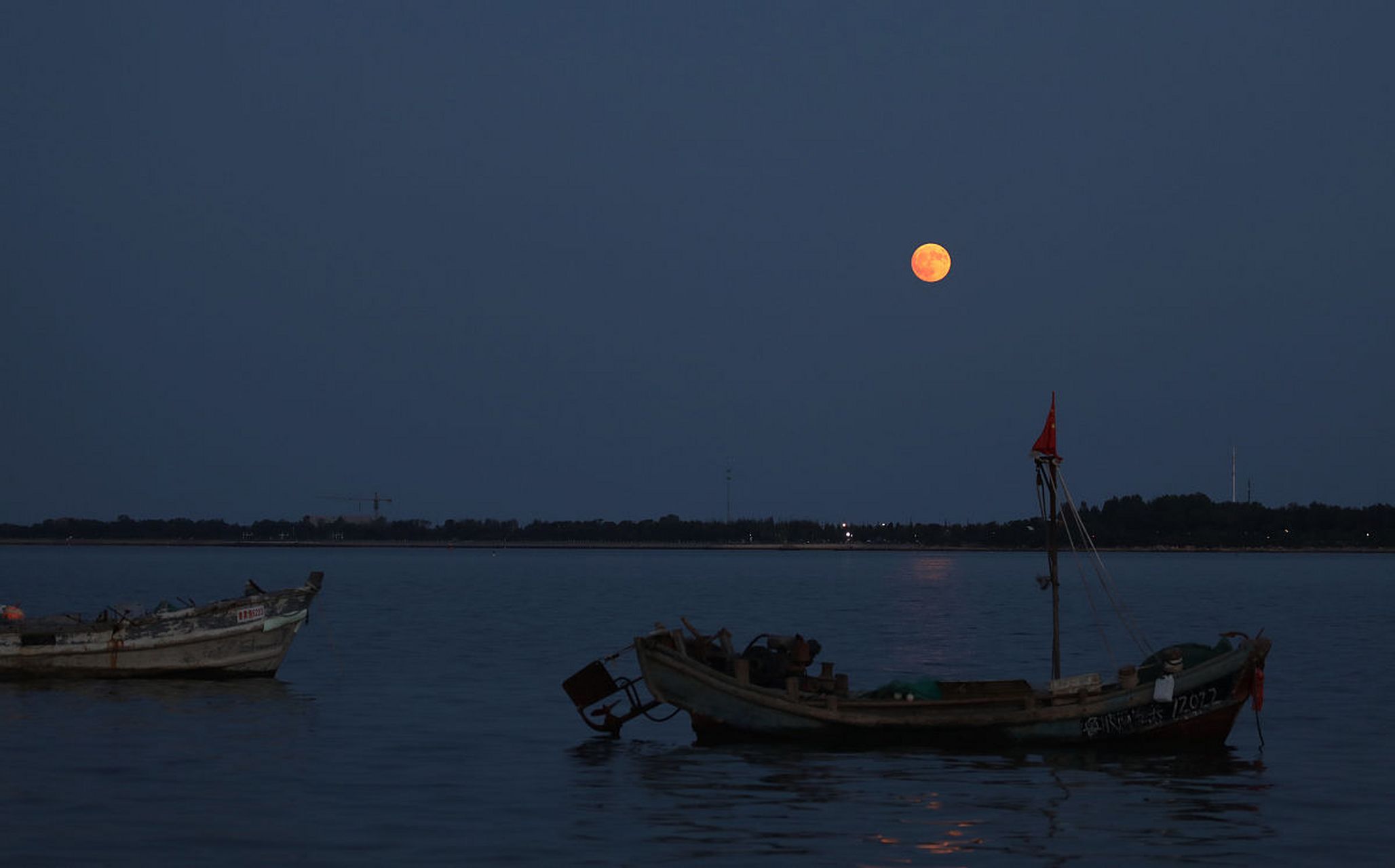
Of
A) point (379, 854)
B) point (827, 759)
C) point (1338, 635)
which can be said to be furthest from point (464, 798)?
point (1338, 635)

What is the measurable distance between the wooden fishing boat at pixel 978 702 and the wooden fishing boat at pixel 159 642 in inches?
552

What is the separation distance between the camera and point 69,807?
75.4 ft

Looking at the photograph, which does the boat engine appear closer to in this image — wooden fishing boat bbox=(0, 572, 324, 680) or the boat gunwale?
the boat gunwale

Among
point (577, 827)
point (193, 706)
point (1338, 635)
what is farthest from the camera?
point (1338, 635)

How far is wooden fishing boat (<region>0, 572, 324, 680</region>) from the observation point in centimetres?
4009

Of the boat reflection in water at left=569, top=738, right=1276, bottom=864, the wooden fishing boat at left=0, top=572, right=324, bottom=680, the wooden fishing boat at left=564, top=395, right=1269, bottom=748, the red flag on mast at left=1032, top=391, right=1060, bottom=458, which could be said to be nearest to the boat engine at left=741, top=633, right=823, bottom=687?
the wooden fishing boat at left=564, top=395, right=1269, bottom=748

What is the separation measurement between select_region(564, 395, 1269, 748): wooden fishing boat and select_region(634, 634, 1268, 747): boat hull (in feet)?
0.06

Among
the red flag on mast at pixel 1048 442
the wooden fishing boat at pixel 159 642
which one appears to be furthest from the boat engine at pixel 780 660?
the wooden fishing boat at pixel 159 642

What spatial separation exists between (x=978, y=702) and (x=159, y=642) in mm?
21945

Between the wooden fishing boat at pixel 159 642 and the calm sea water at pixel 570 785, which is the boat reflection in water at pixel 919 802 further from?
the wooden fishing boat at pixel 159 642

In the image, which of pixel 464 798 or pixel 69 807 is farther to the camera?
pixel 464 798

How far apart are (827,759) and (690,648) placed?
4.04m

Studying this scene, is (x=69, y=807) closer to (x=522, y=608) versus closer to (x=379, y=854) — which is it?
(x=379, y=854)

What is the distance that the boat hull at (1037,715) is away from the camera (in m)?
28.4
